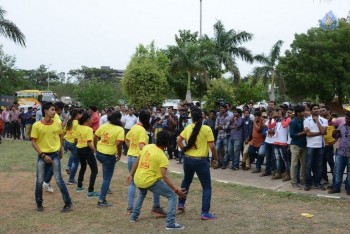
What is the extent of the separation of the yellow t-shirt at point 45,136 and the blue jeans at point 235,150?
5.60m

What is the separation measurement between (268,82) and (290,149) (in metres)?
30.0

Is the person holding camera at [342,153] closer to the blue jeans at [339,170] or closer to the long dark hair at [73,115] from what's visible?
the blue jeans at [339,170]

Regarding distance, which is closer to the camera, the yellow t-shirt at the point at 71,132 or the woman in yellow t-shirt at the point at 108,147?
the woman in yellow t-shirt at the point at 108,147

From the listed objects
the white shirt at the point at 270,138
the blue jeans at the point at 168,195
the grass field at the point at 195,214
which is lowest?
the grass field at the point at 195,214

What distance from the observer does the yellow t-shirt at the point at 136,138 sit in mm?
7007

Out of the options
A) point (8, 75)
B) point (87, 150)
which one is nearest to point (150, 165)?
point (87, 150)

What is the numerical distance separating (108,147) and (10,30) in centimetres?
1544

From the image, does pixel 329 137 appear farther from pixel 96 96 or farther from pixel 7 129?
pixel 96 96

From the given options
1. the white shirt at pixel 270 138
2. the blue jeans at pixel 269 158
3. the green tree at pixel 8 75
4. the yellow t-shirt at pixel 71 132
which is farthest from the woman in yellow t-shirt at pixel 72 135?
the green tree at pixel 8 75

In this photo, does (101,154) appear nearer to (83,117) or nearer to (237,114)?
(83,117)

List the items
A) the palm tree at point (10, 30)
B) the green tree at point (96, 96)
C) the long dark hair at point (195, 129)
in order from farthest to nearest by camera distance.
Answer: the green tree at point (96, 96)
the palm tree at point (10, 30)
the long dark hair at point (195, 129)

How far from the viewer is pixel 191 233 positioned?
19.6ft

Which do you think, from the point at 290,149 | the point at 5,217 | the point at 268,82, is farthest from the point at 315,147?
the point at 268,82

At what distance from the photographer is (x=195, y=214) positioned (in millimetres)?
7027
